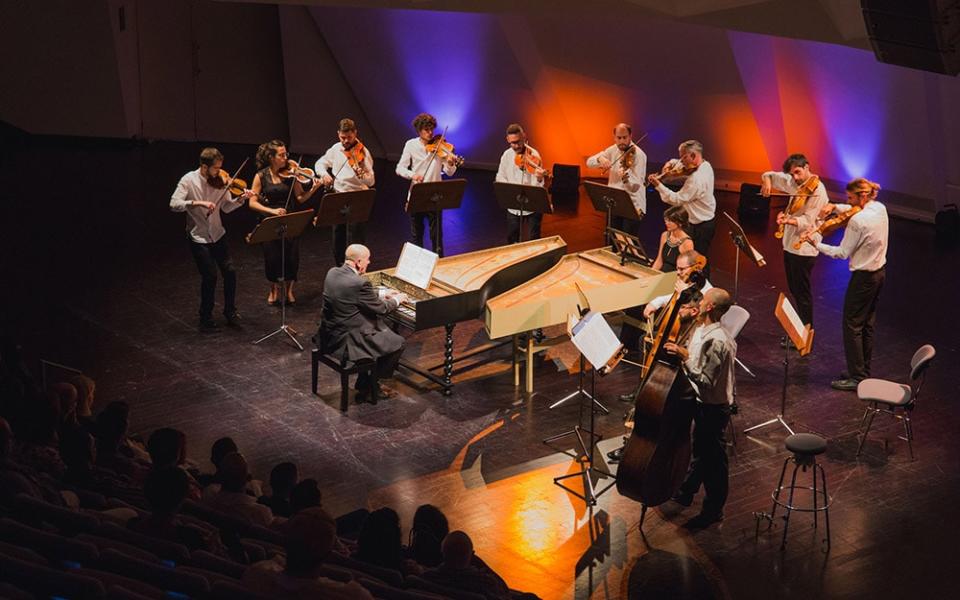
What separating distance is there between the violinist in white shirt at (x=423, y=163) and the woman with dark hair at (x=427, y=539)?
18.8 feet

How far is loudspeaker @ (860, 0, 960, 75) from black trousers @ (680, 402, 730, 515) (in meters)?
4.54

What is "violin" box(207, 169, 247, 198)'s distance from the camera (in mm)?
9170

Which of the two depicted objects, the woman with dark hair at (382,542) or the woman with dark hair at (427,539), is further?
the woman with dark hair at (427,539)

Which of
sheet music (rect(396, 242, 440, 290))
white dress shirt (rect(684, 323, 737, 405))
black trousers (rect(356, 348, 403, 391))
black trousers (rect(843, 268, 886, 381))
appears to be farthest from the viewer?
black trousers (rect(843, 268, 886, 381))

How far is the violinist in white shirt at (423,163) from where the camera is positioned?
35.0 ft

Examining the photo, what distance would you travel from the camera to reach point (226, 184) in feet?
30.4

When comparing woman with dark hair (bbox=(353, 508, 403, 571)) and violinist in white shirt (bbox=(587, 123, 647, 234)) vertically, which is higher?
violinist in white shirt (bbox=(587, 123, 647, 234))

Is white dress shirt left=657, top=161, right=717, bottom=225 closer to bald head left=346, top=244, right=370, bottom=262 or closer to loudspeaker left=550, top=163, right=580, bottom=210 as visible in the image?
bald head left=346, top=244, right=370, bottom=262

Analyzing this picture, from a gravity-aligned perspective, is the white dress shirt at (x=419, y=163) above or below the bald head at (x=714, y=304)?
above

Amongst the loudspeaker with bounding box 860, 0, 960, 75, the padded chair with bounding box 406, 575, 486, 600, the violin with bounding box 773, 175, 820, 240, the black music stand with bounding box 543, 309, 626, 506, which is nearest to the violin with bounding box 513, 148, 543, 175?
the violin with bounding box 773, 175, 820, 240

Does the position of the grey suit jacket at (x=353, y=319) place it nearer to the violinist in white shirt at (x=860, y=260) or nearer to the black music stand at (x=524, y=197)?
the black music stand at (x=524, y=197)

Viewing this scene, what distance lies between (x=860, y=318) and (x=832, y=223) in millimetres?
757

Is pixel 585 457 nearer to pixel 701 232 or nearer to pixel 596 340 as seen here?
pixel 596 340

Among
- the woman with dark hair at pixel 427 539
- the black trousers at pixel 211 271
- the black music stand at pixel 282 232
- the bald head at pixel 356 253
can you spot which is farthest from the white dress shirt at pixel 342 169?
the woman with dark hair at pixel 427 539
